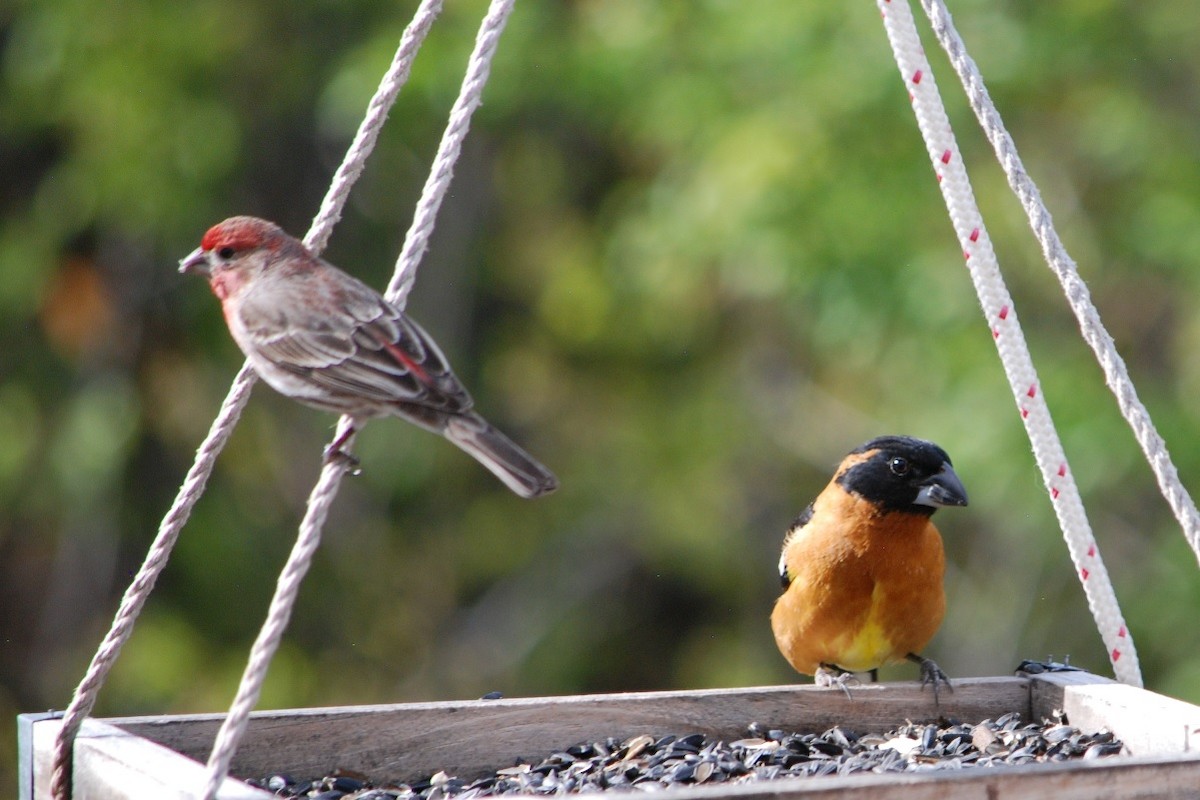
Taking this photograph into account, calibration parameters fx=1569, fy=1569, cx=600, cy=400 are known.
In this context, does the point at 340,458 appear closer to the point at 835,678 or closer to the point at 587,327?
the point at 835,678

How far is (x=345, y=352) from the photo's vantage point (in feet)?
9.29

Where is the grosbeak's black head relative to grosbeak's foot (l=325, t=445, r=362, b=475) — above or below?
below

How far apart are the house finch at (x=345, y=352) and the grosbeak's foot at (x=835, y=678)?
4.30 feet

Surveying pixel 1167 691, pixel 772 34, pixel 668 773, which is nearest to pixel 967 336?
pixel 772 34

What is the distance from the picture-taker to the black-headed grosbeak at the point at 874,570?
4156 millimetres

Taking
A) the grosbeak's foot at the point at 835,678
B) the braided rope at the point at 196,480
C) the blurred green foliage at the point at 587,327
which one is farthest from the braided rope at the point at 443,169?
the blurred green foliage at the point at 587,327

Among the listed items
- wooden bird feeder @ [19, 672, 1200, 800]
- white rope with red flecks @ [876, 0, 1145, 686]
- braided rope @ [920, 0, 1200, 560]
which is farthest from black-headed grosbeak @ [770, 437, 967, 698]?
braided rope @ [920, 0, 1200, 560]

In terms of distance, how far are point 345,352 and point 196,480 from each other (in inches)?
14.3

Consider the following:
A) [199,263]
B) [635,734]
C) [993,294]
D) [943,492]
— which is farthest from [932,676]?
[199,263]

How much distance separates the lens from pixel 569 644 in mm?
10328

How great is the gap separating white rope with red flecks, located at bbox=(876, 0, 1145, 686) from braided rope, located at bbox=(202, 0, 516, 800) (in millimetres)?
1013

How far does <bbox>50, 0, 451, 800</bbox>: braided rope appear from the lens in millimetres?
2854

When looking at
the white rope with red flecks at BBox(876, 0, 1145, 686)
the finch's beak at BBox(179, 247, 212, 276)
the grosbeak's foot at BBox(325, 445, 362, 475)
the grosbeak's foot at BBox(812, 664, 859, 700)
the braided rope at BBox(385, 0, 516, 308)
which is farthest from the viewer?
the grosbeak's foot at BBox(812, 664, 859, 700)

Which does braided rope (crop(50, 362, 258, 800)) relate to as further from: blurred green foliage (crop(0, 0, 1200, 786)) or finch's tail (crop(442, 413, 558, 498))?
blurred green foliage (crop(0, 0, 1200, 786))
